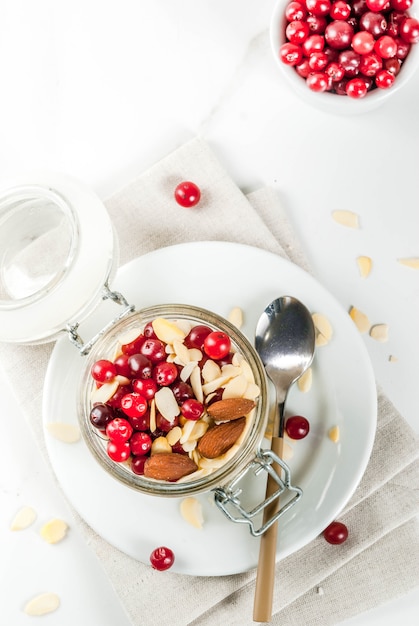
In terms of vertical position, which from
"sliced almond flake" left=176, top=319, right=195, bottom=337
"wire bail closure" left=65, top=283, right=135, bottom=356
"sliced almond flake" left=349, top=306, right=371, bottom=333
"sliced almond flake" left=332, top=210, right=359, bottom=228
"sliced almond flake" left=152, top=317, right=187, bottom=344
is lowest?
"sliced almond flake" left=349, top=306, right=371, bottom=333

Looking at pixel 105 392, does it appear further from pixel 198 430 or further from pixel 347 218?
pixel 347 218

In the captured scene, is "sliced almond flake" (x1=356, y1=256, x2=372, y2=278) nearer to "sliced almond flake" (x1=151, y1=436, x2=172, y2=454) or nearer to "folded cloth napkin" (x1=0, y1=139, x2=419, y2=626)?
"folded cloth napkin" (x1=0, y1=139, x2=419, y2=626)

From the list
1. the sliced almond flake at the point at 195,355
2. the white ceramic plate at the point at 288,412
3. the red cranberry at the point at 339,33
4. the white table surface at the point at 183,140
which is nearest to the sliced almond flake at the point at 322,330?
the white ceramic plate at the point at 288,412

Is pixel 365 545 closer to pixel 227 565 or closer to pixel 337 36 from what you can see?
pixel 227 565

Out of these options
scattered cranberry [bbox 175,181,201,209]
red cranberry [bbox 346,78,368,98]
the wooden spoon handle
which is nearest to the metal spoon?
the wooden spoon handle

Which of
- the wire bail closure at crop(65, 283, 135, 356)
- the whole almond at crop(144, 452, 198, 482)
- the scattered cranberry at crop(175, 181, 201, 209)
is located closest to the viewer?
the whole almond at crop(144, 452, 198, 482)

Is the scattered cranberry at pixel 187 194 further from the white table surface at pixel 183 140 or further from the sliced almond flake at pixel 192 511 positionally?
the sliced almond flake at pixel 192 511
